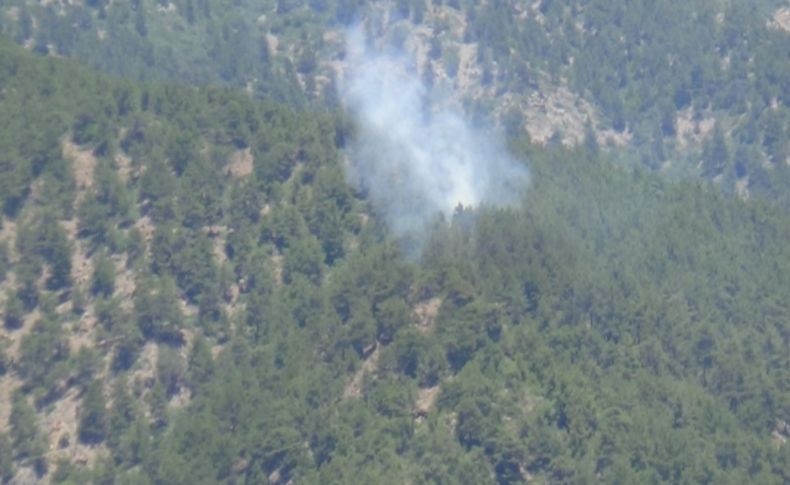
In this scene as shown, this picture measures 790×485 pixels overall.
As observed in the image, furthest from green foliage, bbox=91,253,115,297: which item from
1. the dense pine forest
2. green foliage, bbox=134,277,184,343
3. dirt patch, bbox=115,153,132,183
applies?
dirt patch, bbox=115,153,132,183

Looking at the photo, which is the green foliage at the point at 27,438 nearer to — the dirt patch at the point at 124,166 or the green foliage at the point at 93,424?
the green foliage at the point at 93,424

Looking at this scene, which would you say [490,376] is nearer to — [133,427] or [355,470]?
[355,470]

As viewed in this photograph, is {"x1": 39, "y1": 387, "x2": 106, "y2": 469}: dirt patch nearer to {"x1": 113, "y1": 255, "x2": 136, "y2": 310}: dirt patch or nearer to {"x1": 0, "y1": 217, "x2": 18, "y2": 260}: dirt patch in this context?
{"x1": 113, "y1": 255, "x2": 136, "y2": 310}: dirt patch

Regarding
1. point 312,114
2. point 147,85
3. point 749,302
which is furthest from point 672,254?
point 147,85

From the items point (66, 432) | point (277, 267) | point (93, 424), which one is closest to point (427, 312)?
point (277, 267)

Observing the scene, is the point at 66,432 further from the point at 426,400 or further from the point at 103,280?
the point at 426,400

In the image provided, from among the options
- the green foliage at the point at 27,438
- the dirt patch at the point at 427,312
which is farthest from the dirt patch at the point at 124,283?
the dirt patch at the point at 427,312
